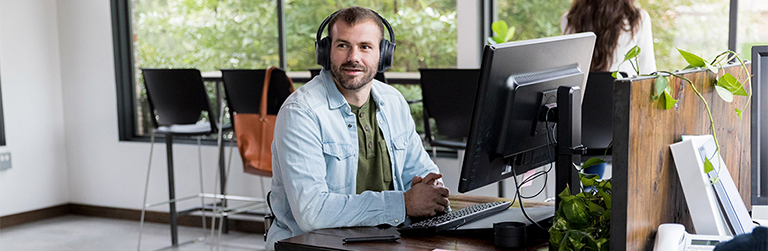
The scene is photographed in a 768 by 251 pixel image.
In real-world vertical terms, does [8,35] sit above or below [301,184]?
above

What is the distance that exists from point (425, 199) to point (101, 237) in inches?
137

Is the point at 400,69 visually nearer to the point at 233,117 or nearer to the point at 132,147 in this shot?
the point at 233,117

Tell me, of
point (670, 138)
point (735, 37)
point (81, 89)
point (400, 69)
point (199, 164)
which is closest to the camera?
point (670, 138)

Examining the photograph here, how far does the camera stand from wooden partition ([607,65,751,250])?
1.18 m

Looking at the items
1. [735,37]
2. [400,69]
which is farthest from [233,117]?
[735,37]

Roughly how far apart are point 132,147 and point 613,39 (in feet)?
10.8

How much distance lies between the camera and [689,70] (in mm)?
1446

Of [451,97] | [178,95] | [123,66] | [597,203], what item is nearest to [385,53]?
[597,203]

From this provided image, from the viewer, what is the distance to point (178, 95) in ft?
12.9

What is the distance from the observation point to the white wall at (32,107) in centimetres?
490

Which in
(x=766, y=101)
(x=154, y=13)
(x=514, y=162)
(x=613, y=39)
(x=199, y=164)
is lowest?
(x=199, y=164)

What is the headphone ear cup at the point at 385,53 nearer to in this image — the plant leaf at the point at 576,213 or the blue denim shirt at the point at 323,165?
the blue denim shirt at the point at 323,165

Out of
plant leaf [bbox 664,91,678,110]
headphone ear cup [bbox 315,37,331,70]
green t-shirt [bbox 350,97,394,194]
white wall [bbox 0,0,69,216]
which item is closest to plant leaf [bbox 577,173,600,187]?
plant leaf [bbox 664,91,678,110]

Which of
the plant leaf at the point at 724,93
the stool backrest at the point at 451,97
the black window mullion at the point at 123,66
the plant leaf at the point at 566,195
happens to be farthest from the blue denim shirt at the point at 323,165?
the black window mullion at the point at 123,66
